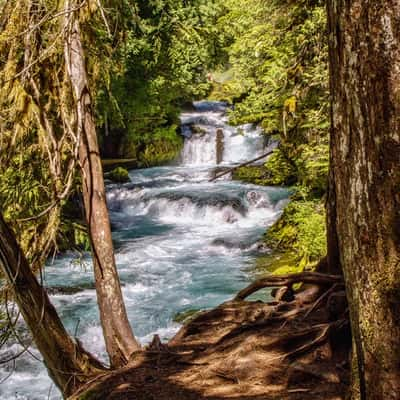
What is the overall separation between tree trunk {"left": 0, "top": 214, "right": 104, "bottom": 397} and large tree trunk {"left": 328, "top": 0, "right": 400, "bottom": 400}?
2432mm

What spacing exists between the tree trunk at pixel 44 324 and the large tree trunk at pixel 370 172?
2432 mm

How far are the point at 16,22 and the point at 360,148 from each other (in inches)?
154

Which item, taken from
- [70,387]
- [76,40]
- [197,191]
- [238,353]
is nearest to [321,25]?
[76,40]

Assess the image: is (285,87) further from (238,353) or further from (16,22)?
(238,353)

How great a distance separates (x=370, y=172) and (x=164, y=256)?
11335mm

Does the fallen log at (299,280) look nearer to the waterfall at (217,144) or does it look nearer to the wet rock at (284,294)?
the wet rock at (284,294)

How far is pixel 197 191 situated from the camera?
59.8ft

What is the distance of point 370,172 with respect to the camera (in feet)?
5.53

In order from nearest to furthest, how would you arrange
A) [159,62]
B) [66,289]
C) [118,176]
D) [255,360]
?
1. [255,360]
2. [66,289]
3. [159,62]
4. [118,176]

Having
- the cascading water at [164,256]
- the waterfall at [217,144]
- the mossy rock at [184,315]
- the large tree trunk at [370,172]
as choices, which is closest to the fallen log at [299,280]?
the cascading water at [164,256]

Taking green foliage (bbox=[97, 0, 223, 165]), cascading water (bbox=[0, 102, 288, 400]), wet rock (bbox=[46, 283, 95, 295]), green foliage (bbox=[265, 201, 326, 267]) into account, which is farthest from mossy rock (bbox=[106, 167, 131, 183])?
green foliage (bbox=[265, 201, 326, 267])

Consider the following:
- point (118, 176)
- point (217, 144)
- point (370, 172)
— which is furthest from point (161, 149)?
point (370, 172)

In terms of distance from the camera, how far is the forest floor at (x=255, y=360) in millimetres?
2957

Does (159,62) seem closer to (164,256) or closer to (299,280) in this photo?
(164,256)
